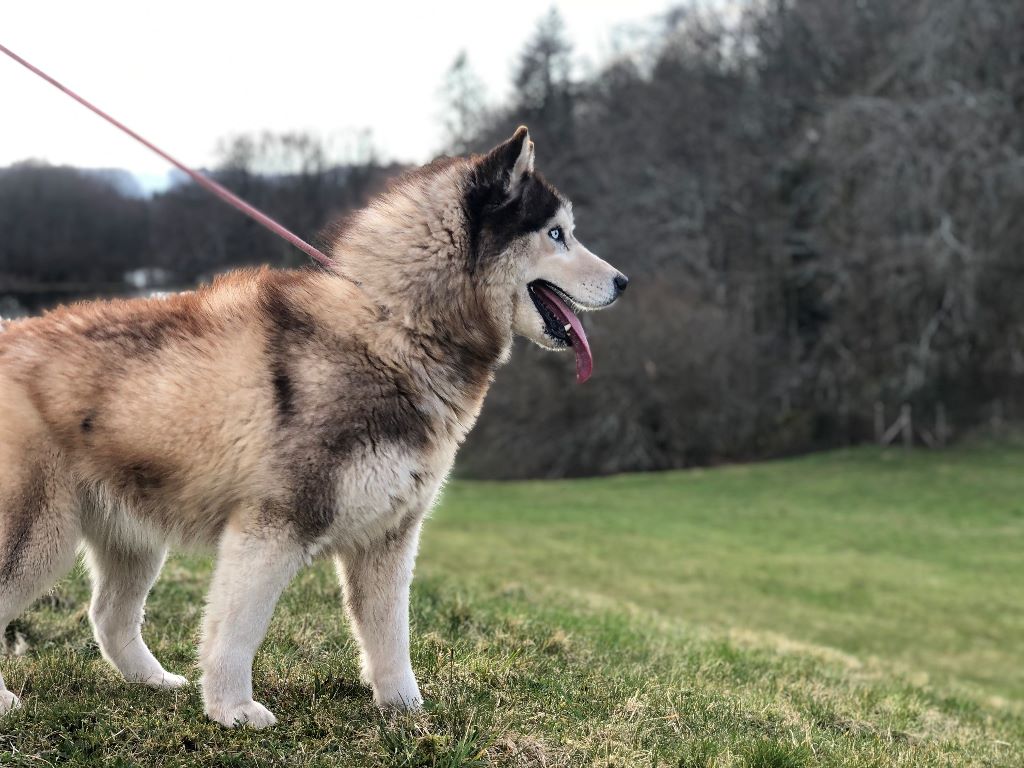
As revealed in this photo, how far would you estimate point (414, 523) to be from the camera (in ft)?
14.6

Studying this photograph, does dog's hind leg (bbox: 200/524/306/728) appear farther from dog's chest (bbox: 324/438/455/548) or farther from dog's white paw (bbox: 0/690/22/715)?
dog's white paw (bbox: 0/690/22/715)

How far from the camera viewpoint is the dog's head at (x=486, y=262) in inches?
171

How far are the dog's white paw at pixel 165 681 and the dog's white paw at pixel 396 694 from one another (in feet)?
3.17

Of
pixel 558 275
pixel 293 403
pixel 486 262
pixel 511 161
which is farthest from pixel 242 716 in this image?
pixel 511 161

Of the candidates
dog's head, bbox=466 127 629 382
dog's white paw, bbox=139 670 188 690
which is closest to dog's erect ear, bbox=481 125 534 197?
dog's head, bbox=466 127 629 382

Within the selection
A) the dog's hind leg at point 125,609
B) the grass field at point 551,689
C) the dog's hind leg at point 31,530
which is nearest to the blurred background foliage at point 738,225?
the grass field at point 551,689

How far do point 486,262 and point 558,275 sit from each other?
315mm

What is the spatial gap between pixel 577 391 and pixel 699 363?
16.6 ft

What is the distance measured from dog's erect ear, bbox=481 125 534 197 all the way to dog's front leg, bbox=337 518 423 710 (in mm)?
1511

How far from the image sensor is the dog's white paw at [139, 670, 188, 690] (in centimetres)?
473

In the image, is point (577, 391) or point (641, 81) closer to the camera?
point (577, 391)

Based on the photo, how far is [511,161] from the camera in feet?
14.1

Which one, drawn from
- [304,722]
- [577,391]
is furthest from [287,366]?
[577,391]

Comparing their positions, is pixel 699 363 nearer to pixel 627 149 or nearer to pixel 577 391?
pixel 577 391
